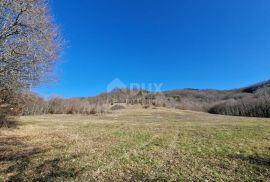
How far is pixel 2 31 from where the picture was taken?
8.82 metres

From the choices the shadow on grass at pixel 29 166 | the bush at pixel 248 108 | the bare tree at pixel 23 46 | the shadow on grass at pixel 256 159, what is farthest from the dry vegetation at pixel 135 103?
the shadow on grass at pixel 256 159

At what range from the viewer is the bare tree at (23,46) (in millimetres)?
8914

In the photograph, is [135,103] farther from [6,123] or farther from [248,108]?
[6,123]

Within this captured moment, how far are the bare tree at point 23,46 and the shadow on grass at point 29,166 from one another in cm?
273

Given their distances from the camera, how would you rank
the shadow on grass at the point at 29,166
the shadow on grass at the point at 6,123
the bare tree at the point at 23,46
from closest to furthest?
1. the shadow on grass at the point at 29,166
2. the bare tree at the point at 23,46
3. the shadow on grass at the point at 6,123

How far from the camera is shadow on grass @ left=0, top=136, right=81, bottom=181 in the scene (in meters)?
5.82

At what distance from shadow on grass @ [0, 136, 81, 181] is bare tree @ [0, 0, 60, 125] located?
273 centimetres

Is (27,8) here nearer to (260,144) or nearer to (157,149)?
(157,149)

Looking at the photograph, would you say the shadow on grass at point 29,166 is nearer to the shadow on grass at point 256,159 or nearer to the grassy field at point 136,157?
the grassy field at point 136,157

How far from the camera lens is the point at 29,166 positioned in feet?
21.3

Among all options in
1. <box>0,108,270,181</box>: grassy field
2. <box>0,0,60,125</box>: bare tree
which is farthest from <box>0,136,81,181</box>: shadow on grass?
<box>0,0,60,125</box>: bare tree

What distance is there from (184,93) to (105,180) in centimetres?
7076

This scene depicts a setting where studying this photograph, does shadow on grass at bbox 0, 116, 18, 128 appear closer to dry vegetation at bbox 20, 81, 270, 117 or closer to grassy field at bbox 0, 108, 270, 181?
dry vegetation at bbox 20, 81, 270, 117

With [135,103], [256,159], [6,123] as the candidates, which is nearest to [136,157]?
[256,159]
